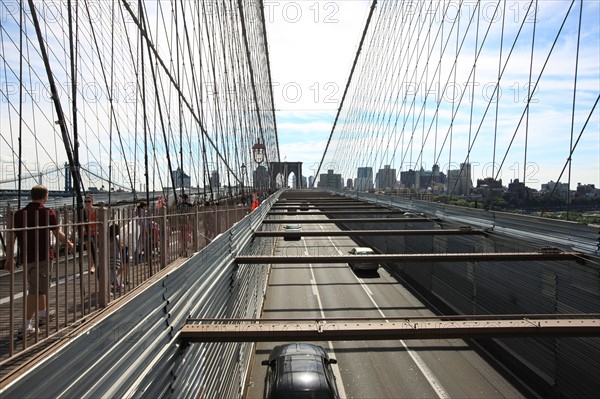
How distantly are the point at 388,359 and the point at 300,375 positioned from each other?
155 inches

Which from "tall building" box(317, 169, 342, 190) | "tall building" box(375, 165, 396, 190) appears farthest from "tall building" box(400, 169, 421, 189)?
"tall building" box(317, 169, 342, 190)

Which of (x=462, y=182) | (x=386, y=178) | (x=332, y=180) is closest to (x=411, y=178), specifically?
(x=386, y=178)

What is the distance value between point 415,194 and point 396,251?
123 inches

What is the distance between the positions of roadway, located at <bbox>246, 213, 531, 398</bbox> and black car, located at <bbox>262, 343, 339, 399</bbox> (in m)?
1.09

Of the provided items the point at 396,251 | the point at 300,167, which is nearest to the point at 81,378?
the point at 396,251

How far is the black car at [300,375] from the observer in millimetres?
6773

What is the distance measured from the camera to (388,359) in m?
10.4

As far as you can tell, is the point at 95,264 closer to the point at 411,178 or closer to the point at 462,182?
the point at 462,182

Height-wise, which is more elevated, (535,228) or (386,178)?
(386,178)

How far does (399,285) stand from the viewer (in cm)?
1823

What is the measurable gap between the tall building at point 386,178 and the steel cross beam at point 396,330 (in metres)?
26.5

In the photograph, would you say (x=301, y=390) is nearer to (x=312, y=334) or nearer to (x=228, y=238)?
(x=228, y=238)

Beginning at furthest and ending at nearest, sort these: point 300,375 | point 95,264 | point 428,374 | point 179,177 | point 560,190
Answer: point 179,177
point 428,374
point 560,190
point 300,375
point 95,264

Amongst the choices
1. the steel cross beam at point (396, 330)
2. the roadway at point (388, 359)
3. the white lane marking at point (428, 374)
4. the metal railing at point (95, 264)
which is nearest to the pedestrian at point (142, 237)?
the metal railing at point (95, 264)
